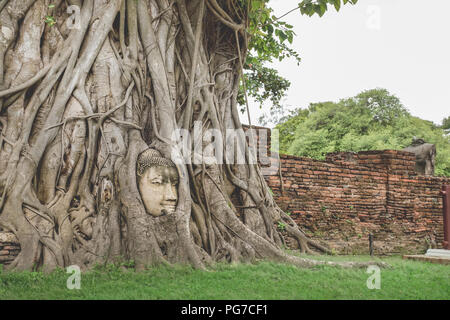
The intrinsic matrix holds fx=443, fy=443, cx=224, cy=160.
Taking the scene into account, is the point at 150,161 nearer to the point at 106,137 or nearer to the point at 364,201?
the point at 106,137

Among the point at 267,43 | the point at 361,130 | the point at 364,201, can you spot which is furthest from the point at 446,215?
the point at 361,130

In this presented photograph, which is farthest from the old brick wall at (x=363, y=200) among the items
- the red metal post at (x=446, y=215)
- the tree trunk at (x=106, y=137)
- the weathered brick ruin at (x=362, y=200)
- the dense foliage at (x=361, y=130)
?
the dense foliage at (x=361, y=130)

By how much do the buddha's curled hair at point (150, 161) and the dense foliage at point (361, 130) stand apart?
16611 mm

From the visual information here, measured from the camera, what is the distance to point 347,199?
7559 mm

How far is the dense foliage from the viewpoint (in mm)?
20236

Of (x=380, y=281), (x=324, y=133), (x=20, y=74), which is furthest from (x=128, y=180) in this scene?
(x=324, y=133)

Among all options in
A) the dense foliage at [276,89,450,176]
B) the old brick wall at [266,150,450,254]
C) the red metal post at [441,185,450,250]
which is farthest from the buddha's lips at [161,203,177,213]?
the dense foliage at [276,89,450,176]

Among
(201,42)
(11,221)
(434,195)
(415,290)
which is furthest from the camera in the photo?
(434,195)

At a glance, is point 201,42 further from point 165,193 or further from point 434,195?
point 434,195

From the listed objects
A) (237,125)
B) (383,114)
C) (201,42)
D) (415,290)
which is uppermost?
(383,114)

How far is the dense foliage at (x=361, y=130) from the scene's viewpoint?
797 inches

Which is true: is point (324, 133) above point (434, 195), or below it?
above

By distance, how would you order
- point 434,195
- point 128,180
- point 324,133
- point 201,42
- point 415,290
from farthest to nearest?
point 324,133 → point 434,195 → point 201,42 → point 128,180 → point 415,290

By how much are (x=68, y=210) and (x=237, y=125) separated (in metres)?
2.34
